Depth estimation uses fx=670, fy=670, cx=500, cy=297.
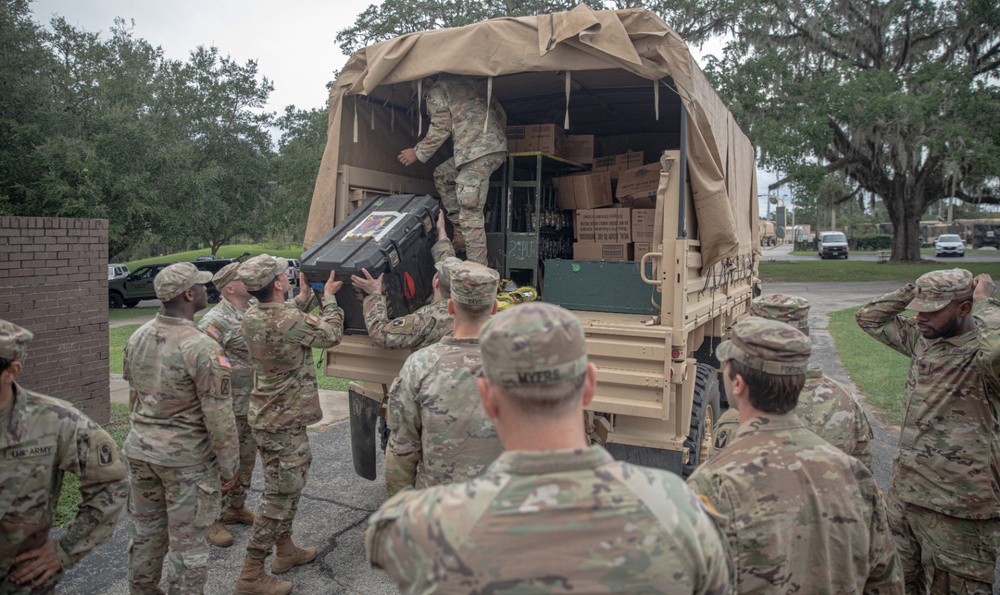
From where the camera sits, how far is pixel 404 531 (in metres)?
1.30

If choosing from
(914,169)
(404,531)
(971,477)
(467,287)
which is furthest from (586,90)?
(914,169)

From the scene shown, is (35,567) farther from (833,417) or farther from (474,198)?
(474,198)

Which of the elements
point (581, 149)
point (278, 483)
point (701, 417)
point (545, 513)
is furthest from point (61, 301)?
point (545, 513)

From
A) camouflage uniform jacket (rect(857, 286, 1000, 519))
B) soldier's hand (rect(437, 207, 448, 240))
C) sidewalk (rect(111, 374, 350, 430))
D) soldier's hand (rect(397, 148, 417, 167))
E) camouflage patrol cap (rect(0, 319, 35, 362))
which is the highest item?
soldier's hand (rect(397, 148, 417, 167))

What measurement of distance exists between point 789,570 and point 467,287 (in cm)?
141

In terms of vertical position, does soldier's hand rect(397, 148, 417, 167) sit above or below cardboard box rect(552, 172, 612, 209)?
above

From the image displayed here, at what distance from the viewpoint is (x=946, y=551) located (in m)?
2.96

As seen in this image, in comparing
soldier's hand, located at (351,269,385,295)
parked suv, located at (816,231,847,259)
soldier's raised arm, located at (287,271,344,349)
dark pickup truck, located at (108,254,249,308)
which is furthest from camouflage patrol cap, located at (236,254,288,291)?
parked suv, located at (816,231,847,259)

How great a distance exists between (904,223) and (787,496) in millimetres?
28396

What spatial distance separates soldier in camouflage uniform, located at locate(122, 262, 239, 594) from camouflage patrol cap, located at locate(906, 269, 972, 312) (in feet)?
10.6

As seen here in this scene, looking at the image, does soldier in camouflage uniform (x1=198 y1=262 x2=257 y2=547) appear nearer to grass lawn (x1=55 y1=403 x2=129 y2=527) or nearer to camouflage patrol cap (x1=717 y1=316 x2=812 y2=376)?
grass lawn (x1=55 y1=403 x2=129 y2=527)

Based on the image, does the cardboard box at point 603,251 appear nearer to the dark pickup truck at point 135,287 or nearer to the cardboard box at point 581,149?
the cardboard box at point 581,149

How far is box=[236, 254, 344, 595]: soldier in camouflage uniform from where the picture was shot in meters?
→ 3.56

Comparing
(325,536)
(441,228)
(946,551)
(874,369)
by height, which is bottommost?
(325,536)
